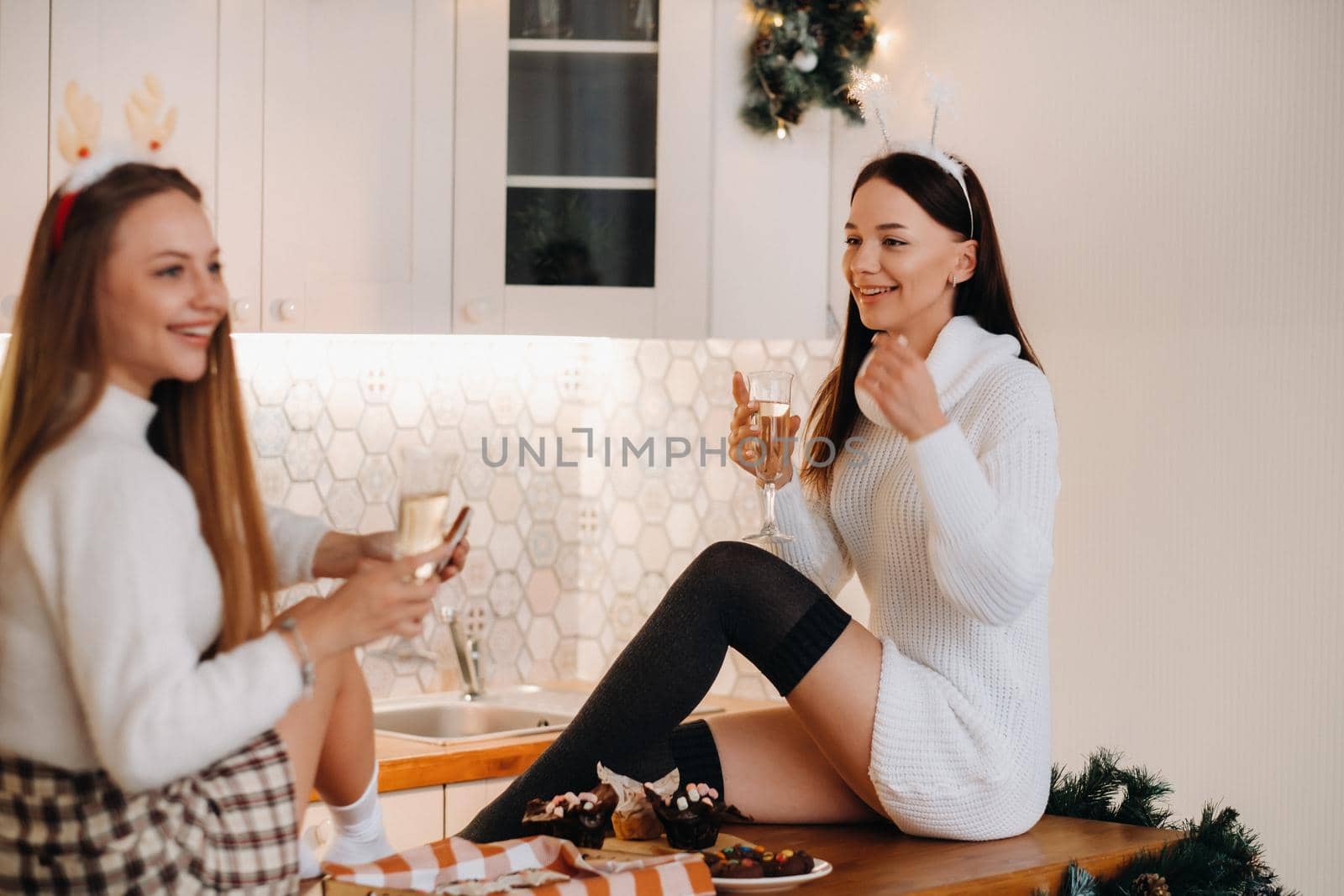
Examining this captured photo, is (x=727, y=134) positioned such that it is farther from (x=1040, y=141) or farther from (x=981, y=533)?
(x=981, y=533)

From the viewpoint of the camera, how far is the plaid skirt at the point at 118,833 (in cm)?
132

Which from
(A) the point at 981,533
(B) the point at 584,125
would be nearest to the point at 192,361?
(A) the point at 981,533

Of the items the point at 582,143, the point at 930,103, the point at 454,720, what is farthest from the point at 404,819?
the point at 930,103

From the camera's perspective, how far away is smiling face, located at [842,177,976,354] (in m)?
2.18

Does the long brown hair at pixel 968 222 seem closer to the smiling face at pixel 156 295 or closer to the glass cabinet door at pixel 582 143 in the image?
the glass cabinet door at pixel 582 143

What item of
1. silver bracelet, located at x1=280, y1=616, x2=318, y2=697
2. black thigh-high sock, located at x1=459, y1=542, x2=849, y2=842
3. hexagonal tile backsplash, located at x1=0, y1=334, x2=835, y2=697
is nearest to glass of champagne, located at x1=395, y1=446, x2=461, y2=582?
silver bracelet, located at x1=280, y1=616, x2=318, y2=697

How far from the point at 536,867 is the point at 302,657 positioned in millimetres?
502

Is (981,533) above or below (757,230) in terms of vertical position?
below

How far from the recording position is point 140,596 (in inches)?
49.1

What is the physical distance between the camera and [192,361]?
1417 millimetres

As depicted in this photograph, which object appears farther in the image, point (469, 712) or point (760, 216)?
point (469, 712)

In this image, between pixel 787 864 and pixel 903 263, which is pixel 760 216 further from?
pixel 787 864

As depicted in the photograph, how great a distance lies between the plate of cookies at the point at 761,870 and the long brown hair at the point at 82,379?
632mm

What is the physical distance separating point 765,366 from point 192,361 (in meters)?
1.79
